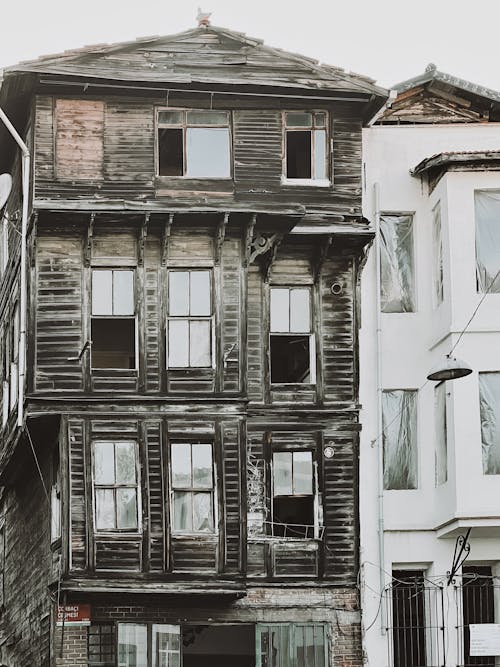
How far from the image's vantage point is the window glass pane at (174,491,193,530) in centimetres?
3112

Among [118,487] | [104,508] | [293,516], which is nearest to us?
[104,508]

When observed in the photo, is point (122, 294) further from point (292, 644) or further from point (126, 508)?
point (292, 644)

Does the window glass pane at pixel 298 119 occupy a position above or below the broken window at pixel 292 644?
above

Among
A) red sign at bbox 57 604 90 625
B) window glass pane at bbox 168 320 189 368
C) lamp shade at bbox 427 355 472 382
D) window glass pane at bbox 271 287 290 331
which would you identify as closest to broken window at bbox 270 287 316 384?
window glass pane at bbox 271 287 290 331

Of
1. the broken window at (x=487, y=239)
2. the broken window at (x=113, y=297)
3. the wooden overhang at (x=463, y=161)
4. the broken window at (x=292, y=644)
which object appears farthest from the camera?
the broken window at (x=487, y=239)

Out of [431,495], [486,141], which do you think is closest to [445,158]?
[486,141]

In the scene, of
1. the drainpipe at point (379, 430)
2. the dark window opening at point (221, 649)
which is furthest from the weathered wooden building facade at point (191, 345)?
the dark window opening at point (221, 649)

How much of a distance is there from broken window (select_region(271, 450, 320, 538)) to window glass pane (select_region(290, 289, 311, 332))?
2.51m

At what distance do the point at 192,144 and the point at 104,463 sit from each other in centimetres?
667

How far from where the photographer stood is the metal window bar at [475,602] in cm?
3200

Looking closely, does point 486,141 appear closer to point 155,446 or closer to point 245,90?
point 245,90

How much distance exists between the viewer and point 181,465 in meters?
31.3

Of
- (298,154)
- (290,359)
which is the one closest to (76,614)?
(290,359)

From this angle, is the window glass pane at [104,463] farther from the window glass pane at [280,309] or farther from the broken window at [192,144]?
the broken window at [192,144]
